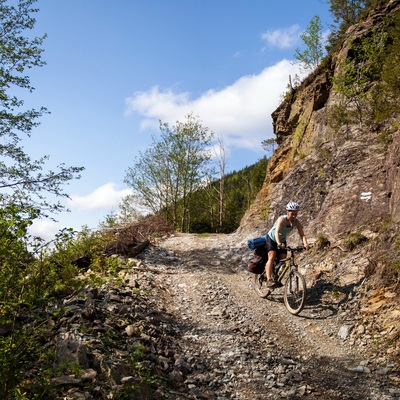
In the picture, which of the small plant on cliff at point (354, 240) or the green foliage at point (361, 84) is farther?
the green foliage at point (361, 84)

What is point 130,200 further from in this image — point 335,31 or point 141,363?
point 141,363

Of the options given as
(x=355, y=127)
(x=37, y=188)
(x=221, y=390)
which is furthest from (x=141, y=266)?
(x=355, y=127)

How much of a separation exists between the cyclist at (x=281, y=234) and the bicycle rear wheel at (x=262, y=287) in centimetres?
53

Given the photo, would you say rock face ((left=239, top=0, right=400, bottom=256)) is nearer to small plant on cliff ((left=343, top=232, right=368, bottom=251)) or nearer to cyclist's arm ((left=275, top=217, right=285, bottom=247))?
small plant on cliff ((left=343, top=232, right=368, bottom=251))

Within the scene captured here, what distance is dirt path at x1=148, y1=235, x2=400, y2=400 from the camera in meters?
5.15

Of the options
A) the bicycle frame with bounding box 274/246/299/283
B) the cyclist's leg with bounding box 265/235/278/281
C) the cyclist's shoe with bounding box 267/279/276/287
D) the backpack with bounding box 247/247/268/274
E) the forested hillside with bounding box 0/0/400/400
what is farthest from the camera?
the backpack with bounding box 247/247/268/274

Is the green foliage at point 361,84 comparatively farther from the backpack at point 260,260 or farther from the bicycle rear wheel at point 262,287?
the bicycle rear wheel at point 262,287

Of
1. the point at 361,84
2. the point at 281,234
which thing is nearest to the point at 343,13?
the point at 361,84

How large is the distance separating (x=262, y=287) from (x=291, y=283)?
156cm

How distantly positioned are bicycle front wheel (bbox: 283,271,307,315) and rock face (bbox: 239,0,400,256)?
277cm

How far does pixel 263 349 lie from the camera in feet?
21.3

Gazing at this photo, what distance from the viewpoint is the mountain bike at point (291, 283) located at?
8125 mm

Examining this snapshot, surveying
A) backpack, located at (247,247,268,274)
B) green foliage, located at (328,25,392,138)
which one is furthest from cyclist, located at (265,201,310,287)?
green foliage, located at (328,25,392,138)

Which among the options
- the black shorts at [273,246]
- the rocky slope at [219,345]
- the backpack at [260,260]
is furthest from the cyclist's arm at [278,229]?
the rocky slope at [219,345]
